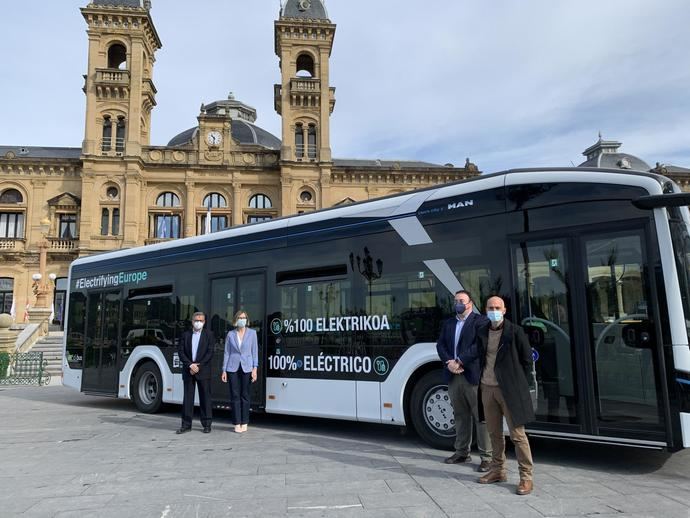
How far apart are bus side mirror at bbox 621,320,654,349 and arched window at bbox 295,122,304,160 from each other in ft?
116

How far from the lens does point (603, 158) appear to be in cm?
4497

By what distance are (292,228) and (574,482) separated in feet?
17.0

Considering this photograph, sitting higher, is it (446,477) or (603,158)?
(603,158)

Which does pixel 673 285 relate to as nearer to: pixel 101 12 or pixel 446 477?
pixel 446 477

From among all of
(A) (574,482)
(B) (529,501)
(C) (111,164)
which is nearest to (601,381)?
(A) (574,482)

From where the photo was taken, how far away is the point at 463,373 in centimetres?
570

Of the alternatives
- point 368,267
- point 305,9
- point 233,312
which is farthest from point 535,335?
point 305,9

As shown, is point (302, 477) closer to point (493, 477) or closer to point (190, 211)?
point (493, 477)

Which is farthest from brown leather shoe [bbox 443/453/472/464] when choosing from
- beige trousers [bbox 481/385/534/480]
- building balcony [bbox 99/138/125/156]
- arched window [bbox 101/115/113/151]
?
arched window [bbox 101/115/113/151]

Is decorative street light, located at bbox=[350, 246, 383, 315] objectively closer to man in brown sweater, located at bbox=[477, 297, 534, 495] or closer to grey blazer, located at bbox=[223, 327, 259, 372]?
grey blazer, located at bbox=[223, 327, 259, 372]

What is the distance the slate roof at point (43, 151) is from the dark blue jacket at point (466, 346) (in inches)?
1588

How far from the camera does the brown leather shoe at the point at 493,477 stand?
5.02 meters

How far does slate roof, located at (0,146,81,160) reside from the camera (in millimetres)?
39844

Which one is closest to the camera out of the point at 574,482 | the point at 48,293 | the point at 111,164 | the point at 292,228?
the point at 574,482
